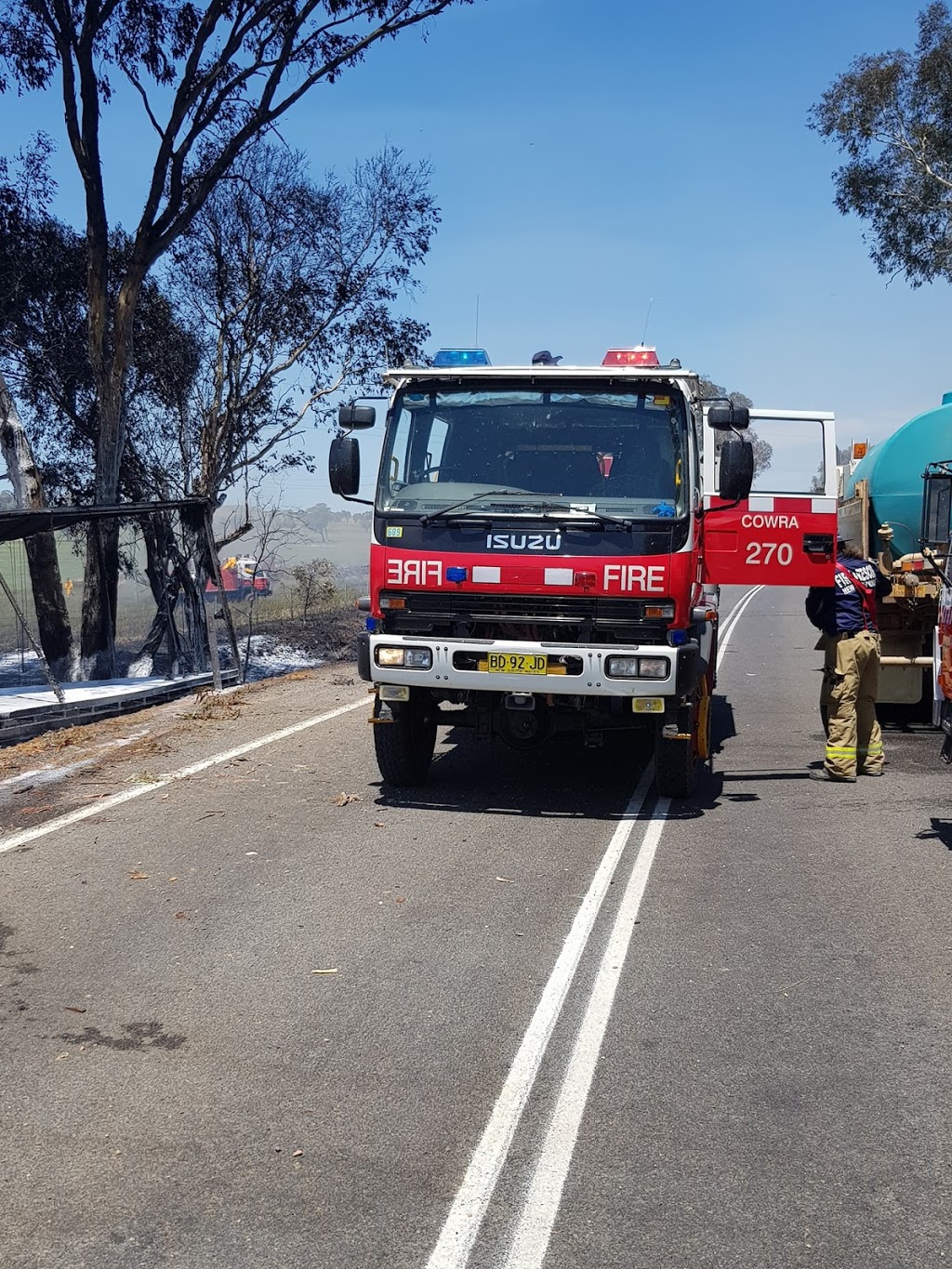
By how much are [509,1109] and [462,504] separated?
4672 millimetres

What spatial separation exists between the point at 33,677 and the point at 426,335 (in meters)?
11.8

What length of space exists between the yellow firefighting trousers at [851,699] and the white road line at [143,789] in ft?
15.8

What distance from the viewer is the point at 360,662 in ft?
27.3

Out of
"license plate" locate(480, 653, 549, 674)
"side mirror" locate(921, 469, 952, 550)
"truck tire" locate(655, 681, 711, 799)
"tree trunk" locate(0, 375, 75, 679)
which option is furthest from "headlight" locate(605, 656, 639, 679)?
"tree trunk" locate(0, 375, 75, 679)

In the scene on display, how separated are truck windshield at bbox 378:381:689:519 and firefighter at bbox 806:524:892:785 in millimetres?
2271

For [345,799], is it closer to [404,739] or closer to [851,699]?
[404,739]

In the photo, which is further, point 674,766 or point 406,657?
point 674,766

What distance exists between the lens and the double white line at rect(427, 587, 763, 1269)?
3.32 m

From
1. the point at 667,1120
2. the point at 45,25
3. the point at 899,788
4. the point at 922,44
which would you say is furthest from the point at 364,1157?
the point at 922,44

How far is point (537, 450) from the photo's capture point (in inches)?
323

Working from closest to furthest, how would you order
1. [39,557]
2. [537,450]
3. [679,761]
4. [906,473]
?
[537,450], [679,761], [906,473], [39,557]

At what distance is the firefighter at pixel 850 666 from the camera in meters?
9.55

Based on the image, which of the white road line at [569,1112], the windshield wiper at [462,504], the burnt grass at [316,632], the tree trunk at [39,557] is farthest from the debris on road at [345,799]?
the burnt grass at [316,632]

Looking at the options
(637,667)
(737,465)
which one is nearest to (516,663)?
(637,667)
